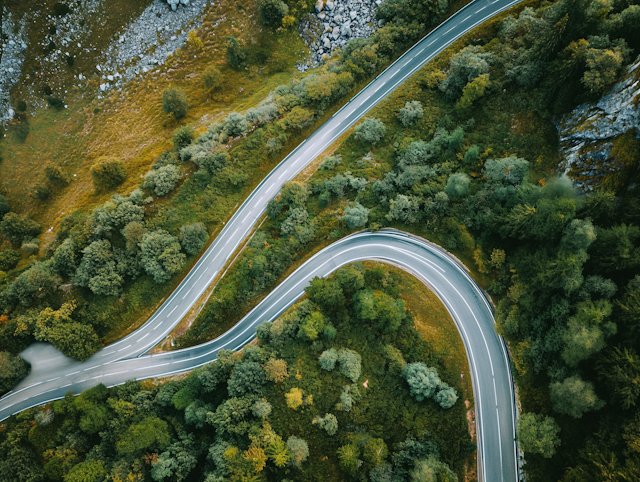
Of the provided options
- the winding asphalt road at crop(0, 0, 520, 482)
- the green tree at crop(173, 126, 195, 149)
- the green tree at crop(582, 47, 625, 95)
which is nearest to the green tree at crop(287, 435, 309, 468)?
the winding asphalt road at crop(0, 0, 520, 482)

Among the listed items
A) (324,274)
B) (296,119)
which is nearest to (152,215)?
(296,119)

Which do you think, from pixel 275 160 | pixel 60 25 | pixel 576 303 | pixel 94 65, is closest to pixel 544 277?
pixel 576 303

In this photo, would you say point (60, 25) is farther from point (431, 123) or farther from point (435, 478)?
point (435, 478)

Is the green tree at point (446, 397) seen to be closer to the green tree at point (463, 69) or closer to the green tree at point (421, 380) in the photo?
the green tree at point (421, 380)

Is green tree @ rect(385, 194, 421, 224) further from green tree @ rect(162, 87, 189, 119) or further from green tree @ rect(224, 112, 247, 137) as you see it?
green tree @ rect(162, 87, 189, 119)

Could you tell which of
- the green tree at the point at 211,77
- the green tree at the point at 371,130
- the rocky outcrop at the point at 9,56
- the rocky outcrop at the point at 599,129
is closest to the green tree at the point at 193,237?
the green tree at the point at 371,130

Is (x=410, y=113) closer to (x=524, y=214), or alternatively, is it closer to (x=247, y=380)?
(x=524, y=214)
